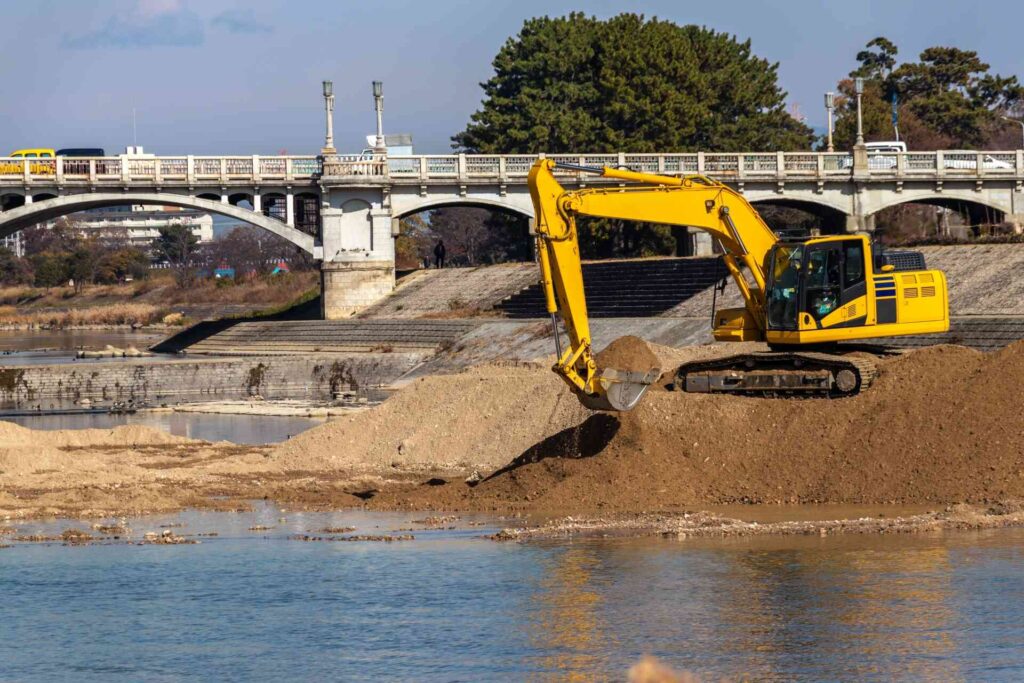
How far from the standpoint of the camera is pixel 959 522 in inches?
1013

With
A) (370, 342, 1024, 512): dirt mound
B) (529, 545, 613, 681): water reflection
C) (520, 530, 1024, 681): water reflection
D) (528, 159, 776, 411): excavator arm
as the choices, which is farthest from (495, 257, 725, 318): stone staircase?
(529, 545, 613, 681): water reflection

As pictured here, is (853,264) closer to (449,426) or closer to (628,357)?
(628,357)

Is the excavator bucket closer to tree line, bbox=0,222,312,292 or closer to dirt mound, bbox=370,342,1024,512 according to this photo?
dirt mound, bbox=370,342,1024,512

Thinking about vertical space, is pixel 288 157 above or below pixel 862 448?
above

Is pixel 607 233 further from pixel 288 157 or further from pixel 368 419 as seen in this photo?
pixel 368 419

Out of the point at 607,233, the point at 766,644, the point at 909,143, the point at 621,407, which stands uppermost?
the point at 909,143

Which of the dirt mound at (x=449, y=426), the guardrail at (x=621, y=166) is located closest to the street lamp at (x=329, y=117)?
the guardrail at (x=621, y=166)

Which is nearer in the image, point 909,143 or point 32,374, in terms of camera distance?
point 32,374

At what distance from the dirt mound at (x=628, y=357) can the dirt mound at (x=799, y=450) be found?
66cm

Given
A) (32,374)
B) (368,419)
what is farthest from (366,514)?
(32,374)

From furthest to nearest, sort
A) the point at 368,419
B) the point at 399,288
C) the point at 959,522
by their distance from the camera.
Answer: the point at 399,288, the point at 368,419, the point at 959,522

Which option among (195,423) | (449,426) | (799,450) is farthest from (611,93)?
(799,450)

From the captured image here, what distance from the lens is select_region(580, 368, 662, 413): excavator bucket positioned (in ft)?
88.8

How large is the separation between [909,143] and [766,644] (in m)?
101
